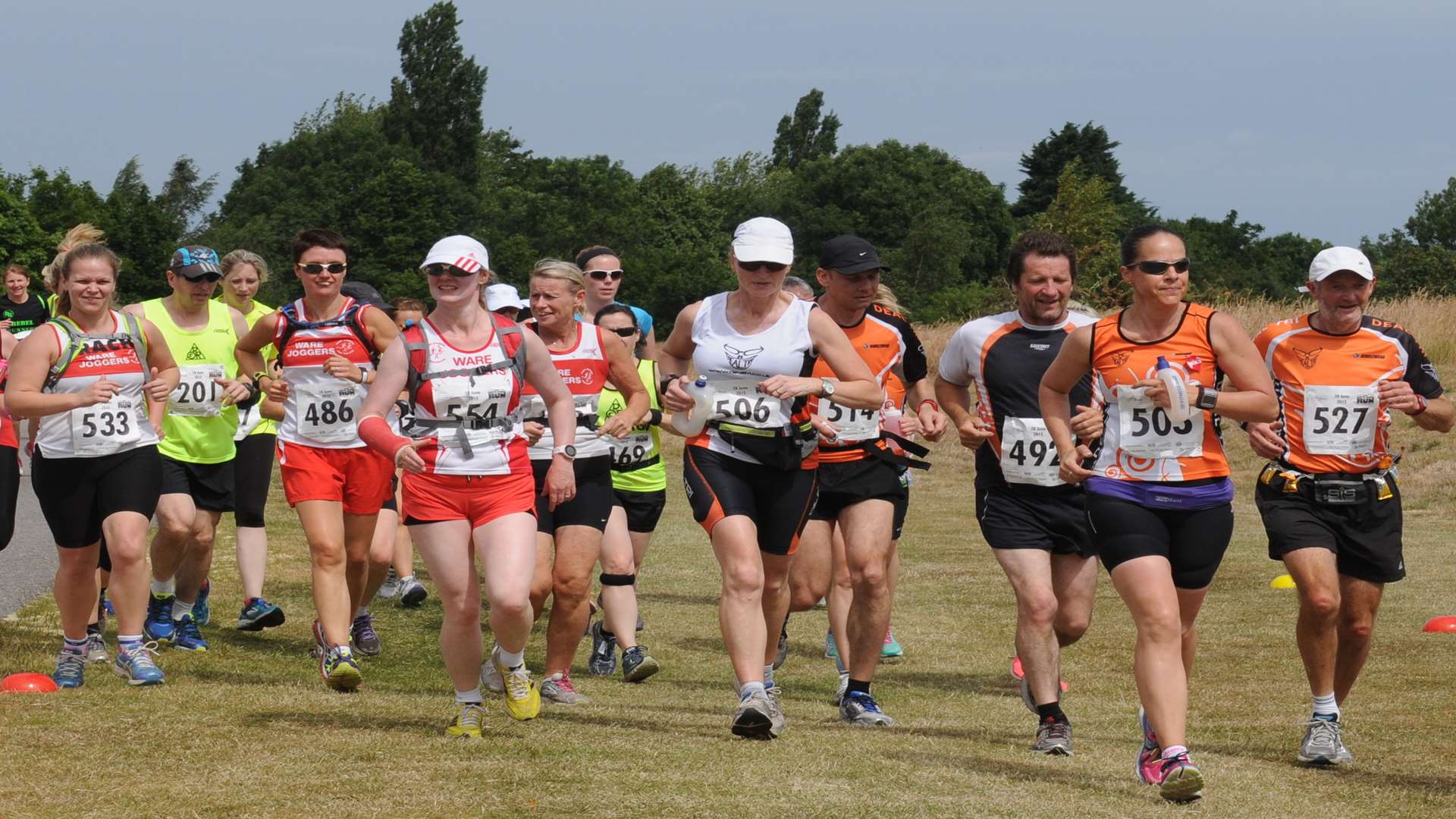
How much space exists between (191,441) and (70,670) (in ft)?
6.40

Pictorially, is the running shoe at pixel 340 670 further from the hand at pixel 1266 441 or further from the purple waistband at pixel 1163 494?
the hand at pixel 1266 441

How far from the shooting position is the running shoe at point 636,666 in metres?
9.73

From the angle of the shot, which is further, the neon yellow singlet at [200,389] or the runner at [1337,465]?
the neon yellow singlet at [200,389]

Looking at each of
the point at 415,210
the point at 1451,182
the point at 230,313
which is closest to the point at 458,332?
the point at 230,313

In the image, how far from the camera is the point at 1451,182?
346ft

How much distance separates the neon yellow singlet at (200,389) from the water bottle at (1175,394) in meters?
5.66

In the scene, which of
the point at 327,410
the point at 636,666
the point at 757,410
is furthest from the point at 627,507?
the point at 757,410

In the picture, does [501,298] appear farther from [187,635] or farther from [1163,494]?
[1163,494]

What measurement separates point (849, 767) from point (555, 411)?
1.92 meters

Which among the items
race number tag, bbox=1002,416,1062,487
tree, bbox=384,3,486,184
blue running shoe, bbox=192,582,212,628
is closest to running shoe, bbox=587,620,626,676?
blue running shoe, bbox=192,582,212,628

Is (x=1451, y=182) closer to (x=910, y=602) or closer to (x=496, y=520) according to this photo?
(x=910, y=602)

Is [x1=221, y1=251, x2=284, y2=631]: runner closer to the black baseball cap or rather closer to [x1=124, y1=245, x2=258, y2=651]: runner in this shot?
[x1=124, y1=245, x2=258, y2=651]: runner

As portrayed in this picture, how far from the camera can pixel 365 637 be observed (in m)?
10.5

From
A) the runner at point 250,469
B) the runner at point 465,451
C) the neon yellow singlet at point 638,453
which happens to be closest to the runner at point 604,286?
the neon yellow singlet at point 638,453
